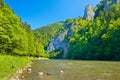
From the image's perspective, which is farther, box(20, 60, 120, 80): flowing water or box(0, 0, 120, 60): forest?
box(0, 0, 120, 60): forest

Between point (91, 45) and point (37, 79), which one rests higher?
point (91, 45)

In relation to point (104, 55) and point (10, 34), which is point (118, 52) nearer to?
point (104, 55)

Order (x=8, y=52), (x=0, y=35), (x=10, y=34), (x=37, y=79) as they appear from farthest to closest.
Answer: (x=8, y=52) < (x=10, y=34) < (x=0, y=35) < (x=37, y=79)

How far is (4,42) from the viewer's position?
55.2 m

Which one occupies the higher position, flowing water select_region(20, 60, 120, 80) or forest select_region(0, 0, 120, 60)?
forest select_region(0, 0, 120, 60)

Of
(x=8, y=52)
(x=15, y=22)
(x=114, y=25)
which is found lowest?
(x=8, y=52)

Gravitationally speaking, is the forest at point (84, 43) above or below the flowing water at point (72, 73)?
above

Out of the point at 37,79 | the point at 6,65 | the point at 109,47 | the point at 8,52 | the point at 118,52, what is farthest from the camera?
the point at 109,47

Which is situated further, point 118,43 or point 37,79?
point 118,43

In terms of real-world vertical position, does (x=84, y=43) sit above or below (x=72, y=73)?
above

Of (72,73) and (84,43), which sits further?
(84,43)

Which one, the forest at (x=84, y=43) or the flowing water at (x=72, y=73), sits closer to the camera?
the flowing water at (x=72, y=73)

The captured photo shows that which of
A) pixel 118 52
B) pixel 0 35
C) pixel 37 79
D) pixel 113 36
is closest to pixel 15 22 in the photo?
pixel 0 35

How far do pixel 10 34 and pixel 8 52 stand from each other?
225 inches
